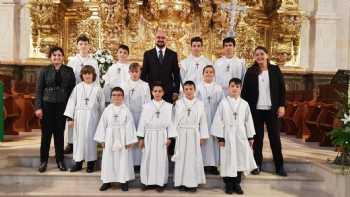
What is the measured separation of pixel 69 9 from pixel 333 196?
987 centimetres

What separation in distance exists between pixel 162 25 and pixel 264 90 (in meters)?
7.33

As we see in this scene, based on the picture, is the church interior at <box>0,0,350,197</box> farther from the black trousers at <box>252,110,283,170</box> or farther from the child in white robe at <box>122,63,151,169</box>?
the child in white robe at <box>122,63,151,169</box>

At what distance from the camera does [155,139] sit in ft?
25.0

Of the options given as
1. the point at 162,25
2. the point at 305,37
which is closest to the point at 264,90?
the point at 162,25

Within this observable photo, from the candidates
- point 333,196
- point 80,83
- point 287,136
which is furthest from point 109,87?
point 287,136

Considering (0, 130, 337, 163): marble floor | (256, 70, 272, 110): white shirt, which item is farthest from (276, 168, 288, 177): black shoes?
(256, 70, 272, 110): white shirt

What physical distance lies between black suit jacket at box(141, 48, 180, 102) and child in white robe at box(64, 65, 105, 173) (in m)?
0.85

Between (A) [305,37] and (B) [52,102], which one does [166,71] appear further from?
(A) [305,37]

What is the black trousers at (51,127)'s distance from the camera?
7.94 meters

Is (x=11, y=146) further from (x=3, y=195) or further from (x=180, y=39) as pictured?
(x=180, y=39)

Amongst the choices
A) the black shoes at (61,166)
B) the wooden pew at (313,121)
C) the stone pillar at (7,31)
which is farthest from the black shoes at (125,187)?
the stone pillar at (7,31)

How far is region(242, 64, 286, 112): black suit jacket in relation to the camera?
314 inches

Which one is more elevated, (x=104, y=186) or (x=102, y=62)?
(x=102, y=62)

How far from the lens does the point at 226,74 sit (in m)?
8.48
